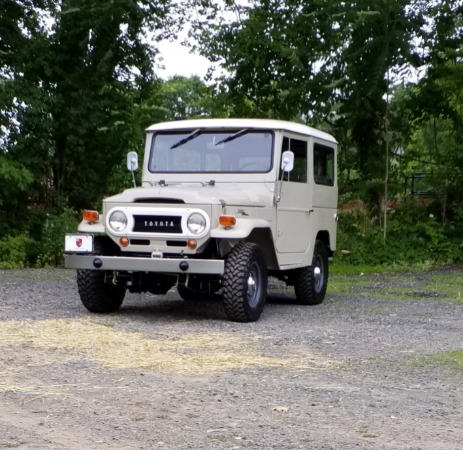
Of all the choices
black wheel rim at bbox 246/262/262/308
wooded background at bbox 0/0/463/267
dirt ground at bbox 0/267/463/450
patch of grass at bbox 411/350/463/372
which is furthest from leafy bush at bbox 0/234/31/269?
patch of grass at bbox 411/350/463/372

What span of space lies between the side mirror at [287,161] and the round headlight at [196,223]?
1.40 metres

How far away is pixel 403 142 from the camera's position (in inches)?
797

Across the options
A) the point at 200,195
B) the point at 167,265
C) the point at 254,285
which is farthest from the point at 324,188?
the point at 167,265

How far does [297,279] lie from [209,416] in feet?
21.6

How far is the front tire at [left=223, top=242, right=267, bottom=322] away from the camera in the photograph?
10031mm

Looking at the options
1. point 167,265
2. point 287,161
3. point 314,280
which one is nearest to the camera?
point 167,265

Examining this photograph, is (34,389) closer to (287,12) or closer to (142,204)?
(142,204)

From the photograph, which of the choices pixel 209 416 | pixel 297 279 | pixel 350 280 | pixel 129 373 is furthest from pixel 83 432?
pixel 350 280

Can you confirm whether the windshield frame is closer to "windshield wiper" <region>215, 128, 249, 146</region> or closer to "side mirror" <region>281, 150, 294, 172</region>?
"windshield wiper" <region>215, 128, 249, 146</region>

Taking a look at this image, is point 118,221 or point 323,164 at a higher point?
point 323,164

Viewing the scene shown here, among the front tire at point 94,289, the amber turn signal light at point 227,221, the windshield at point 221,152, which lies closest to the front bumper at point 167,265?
the amber turn signal light at point 227,221

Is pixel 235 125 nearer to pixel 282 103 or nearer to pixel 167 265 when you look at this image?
pixel 167 265

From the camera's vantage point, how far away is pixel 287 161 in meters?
10.9

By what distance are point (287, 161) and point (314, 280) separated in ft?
6.93
